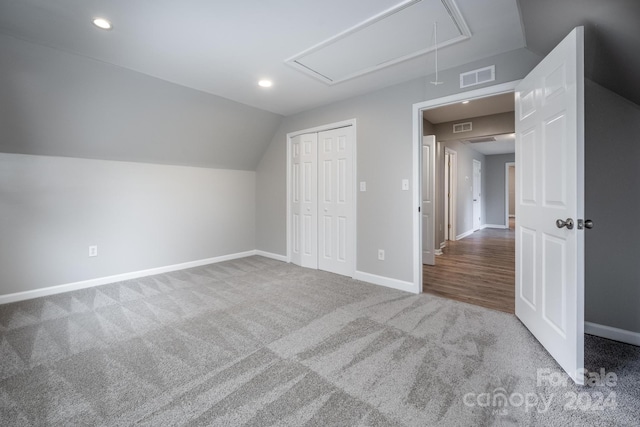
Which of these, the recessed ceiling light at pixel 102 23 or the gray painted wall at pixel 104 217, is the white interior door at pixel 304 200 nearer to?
the gray painted wall at pixel 104 217

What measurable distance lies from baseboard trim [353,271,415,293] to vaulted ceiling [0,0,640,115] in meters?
2.31

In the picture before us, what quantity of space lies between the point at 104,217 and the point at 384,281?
358 cm

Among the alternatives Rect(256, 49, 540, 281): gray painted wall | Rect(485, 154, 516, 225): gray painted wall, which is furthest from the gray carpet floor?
Rect(485, 154, 516, 225): gray painted wall

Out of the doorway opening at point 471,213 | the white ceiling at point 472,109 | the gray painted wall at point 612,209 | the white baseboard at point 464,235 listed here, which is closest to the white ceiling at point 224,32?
the doorway opening at point 471,213

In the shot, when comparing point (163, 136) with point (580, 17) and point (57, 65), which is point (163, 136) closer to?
point (57, 65)

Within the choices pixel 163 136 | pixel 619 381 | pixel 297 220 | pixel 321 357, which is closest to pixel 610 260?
pixel 619 381

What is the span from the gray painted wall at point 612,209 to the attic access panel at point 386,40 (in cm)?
120

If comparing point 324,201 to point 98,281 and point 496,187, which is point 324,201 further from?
point 496,187

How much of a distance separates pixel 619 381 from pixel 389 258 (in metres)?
1.98

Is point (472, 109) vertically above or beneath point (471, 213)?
above

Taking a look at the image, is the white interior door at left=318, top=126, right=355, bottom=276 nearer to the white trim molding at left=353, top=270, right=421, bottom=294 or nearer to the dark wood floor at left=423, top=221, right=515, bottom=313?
the white trim molding at left=353, top=270, right=421, bottom=294

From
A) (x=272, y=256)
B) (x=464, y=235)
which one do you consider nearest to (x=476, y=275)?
(x=272, y=256)

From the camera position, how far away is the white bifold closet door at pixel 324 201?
12.2 ft

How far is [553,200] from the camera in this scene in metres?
1.78
